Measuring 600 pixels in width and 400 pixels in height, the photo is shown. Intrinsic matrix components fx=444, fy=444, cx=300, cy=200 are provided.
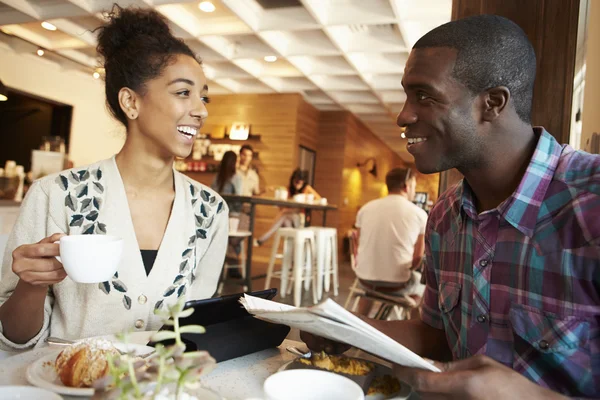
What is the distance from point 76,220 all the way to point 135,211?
0.17 metres

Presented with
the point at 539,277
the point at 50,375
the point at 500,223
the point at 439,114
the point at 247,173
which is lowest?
the point at 50,375

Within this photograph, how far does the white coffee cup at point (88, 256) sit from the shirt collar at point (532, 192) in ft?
2.61

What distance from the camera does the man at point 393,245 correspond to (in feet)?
11.5

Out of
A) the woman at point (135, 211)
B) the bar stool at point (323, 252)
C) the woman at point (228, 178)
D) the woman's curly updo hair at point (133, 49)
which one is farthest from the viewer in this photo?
the woman at point (228, 178)

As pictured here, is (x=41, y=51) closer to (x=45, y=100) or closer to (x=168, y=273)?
(x=45, y=100)

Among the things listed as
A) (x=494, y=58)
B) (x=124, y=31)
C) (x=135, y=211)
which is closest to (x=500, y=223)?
(x=494, y=58)

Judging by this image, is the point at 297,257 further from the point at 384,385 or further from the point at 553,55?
the point at 384,385

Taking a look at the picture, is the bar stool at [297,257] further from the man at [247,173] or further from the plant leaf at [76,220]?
the plant leaf at [76,220]

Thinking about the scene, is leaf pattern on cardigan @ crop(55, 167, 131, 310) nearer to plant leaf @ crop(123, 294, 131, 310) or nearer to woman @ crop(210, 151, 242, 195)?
plant leaf @ crop(123, 294, 131, 310)

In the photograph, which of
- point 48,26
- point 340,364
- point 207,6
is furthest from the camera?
point 48,26

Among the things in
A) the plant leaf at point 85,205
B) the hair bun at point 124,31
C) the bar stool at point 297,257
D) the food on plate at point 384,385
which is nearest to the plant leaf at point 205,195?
the plant leaf at point 85,205

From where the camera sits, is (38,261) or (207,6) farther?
(207,6)

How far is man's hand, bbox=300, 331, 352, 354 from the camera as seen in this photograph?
88 centimetres

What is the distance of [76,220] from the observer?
125 cm
